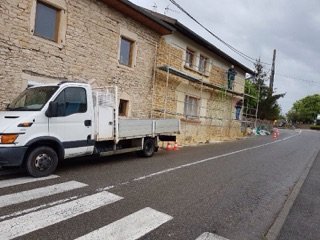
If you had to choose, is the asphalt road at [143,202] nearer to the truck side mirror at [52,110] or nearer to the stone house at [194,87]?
the truck side mirror at [52,110]

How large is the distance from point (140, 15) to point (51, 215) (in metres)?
10.9

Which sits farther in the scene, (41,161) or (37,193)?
(41,161)

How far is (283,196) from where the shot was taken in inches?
285

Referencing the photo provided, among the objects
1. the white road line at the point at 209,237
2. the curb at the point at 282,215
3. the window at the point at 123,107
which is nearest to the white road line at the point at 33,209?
the white road line at the point at 209,237

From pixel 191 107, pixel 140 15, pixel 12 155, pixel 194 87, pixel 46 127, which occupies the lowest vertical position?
pixel 12 155

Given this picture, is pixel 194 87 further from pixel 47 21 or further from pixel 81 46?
pixel 47 21

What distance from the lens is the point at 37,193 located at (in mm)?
5906

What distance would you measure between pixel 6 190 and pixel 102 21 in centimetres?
846

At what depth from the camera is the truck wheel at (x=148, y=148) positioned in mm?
10859

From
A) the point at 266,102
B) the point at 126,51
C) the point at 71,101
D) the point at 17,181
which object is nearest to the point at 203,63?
the point at 126,51

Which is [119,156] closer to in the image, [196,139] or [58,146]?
[58,146]

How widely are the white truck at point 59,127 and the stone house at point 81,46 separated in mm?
1836

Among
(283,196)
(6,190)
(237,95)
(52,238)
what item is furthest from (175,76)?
(52,238)

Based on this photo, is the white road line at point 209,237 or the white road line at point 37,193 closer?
the white road line at point 209,237
